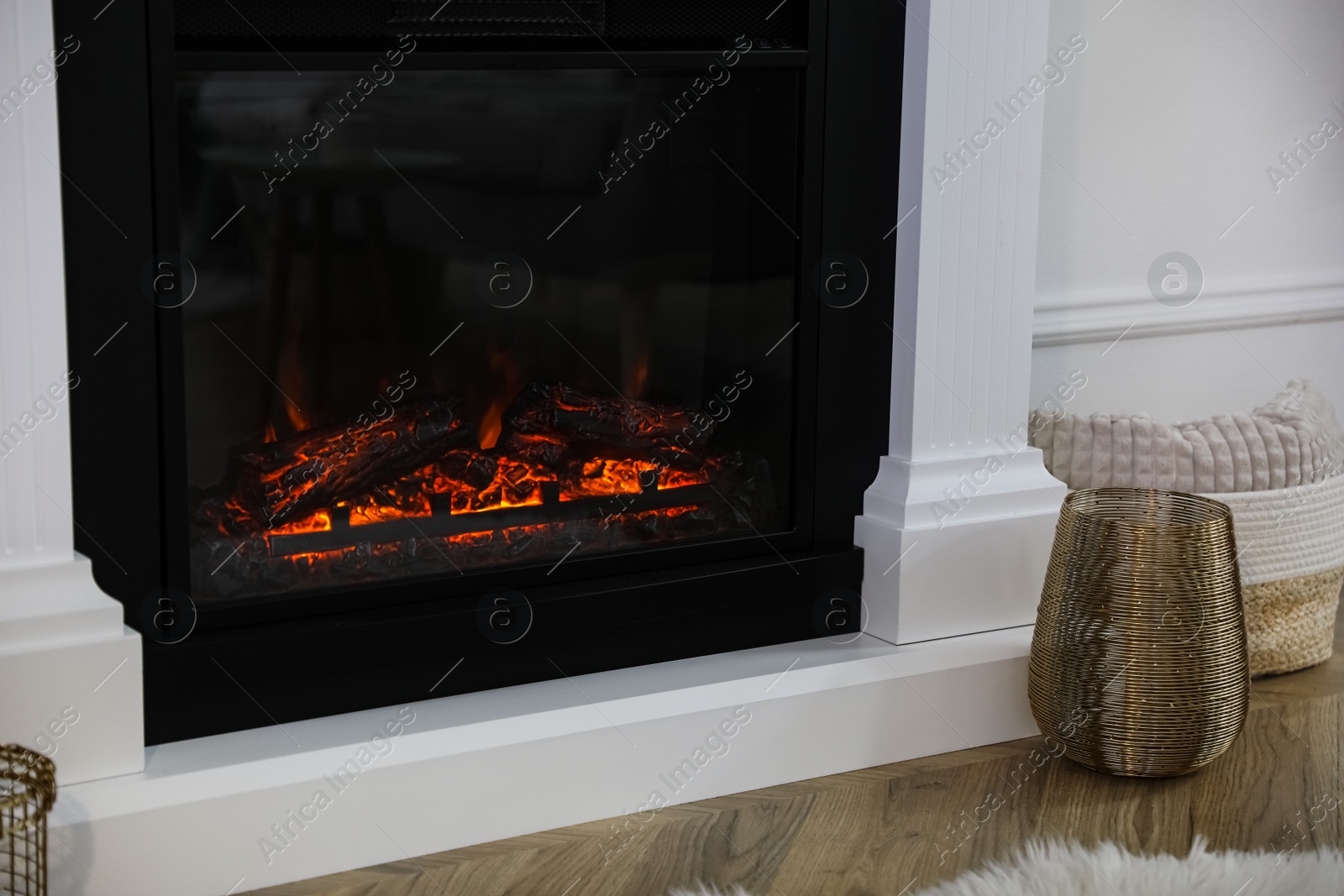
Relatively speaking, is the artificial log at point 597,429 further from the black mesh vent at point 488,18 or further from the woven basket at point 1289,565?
the woven basket at point 1289,565

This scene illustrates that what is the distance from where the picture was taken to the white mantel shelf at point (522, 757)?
158 cm

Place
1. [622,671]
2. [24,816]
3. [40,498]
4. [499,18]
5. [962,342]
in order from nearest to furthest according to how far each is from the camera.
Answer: [24,816], [40,498], [499,18], [622,671], [962,342]

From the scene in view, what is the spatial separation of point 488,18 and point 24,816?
1.05 metres

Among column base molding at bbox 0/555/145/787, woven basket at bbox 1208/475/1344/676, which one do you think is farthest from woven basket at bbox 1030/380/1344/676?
column base molding at bbox 0/555/145/787

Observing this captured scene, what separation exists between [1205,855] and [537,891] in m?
0.83

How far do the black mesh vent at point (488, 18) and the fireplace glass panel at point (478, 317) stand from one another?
0.05 meters

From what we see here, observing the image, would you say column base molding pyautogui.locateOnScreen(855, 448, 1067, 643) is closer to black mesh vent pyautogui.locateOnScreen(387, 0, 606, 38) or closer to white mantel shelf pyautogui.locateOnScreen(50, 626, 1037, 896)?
white mantel shelf pyautogui.locateOnScreen(50, 626, 1037, 896)

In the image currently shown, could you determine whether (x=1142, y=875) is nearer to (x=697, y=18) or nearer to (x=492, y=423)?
(x=492, y=423)

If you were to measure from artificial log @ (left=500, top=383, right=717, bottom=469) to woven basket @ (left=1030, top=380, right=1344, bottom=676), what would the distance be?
0.64m

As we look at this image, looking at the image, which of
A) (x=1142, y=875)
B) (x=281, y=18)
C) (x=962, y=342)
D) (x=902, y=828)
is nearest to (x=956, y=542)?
(x=962, y=342)

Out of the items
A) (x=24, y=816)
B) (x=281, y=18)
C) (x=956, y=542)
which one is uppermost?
(x=281, y=18)

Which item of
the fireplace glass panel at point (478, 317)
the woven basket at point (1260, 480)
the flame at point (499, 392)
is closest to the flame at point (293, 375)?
the fireplace glass panel at point (478, 317)

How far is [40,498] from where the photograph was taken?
1.53 meters

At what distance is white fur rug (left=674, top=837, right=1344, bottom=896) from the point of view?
5.44ft
